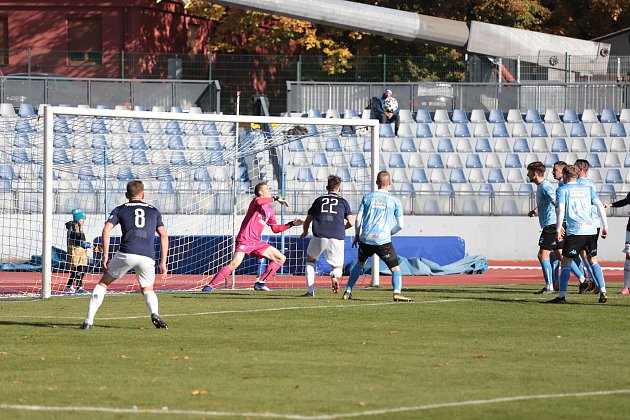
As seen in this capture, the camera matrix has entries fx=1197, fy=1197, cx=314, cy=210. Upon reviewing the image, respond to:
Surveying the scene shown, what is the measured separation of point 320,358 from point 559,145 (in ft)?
76.9

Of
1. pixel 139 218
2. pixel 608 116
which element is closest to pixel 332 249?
pixel 139 218

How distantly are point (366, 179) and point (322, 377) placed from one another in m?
20.7

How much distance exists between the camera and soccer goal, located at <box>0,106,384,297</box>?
80.3ft

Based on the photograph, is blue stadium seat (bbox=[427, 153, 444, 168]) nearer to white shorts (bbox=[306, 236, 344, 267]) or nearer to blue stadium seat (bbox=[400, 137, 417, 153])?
blue stadium seat (bbox=[400, 137, 417, 153])

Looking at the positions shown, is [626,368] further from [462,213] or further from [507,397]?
[462,213]

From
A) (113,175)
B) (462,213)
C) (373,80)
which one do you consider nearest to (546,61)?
(373,80)

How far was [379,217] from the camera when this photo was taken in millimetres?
16422

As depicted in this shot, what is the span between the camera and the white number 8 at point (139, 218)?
12958mm

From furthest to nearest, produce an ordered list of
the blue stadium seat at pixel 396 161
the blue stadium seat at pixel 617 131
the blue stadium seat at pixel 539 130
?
1. the blue stadium seat at pixel 539 130
2. the blue stadium seat at pixel 617 131
3. the blue stadium seat at pixel 396 161

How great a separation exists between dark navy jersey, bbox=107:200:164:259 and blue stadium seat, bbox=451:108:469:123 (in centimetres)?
2178

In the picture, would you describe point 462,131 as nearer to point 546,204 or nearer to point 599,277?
point 546,204

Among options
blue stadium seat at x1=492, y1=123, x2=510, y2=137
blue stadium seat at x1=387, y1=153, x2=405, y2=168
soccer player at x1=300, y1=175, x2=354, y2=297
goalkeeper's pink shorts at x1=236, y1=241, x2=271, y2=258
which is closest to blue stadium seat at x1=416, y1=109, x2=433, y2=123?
blue stadium seat at x1=492, y1=123, x2=510, y2=137

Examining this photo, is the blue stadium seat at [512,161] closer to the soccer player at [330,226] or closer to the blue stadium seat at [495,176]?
the blue stadium seat at [495,176]

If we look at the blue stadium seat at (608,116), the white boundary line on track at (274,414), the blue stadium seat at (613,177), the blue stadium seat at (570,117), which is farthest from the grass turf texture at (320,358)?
the blue stadium seat at (608,116)
